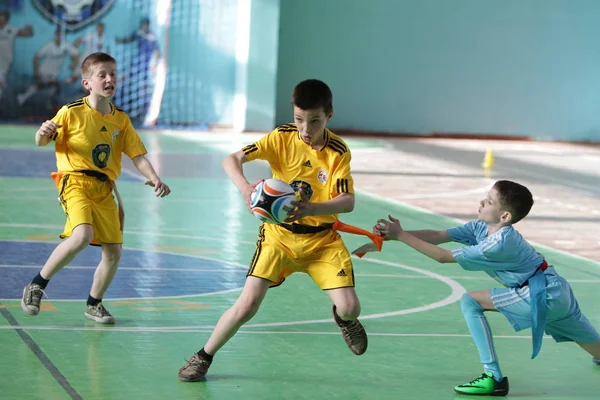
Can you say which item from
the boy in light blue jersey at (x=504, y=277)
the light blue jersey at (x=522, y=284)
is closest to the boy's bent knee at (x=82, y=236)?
the boy in light blue jersey at (x=504, y=277)

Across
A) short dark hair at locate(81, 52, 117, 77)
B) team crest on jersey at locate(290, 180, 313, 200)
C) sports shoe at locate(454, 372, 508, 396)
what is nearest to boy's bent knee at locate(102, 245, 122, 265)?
short dark hair at locate(81, 52, 117, 77)

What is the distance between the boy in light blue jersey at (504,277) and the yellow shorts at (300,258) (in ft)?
0.64

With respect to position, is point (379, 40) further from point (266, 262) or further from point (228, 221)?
point (266, 262)

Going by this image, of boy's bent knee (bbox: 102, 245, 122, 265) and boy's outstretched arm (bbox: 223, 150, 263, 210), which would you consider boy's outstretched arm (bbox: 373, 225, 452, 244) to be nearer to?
boy's outstretched arm (bbox: 223, 150, 263, 210)

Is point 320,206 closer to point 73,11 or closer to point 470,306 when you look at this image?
point 470,306

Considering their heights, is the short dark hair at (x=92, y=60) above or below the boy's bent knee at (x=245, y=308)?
above

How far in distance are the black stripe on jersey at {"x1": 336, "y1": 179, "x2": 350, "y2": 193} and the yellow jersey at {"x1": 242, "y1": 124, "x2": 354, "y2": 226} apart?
0.12 ft

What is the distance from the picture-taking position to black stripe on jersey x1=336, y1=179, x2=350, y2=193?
5.51 m

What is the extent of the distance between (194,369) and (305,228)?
3.06 feet

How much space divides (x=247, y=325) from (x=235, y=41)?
60.2 ft

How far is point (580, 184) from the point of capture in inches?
685

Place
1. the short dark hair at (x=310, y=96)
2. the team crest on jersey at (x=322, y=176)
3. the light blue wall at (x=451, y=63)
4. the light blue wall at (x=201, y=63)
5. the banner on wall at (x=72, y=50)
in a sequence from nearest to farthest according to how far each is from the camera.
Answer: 1. the short dark hair at (x=310, y=96)
2. the team crest on jersey at (x=322, y=176)
3. the banner on wall at (x=72, y=50)
4. the light blue wall at (x=201, y=63)
5. the light blue wall at (x=451, y=63)

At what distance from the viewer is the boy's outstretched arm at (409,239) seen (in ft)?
17.5

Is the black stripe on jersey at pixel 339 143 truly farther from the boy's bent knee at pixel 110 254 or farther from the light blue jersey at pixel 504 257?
the boy's bent knee at pixel 110 254
